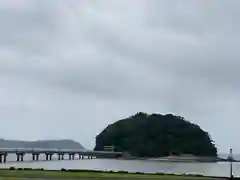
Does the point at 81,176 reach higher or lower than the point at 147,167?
lower

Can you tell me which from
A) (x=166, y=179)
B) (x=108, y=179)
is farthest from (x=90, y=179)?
(x=166, y=179)

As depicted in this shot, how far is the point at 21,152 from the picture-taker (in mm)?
177250

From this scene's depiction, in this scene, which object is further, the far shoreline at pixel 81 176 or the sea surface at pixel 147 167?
the sea surface at pixel 147 167

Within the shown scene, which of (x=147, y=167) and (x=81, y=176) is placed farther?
(x=147, y=167)

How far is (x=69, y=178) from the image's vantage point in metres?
51.6

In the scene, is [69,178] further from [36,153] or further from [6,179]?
[36,153]

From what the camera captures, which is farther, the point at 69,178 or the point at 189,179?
the point at 189,179

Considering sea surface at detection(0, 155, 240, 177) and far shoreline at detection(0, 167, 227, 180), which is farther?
sea surface at detection(0, 155, 240, 177)

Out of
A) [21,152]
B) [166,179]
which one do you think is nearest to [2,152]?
[21,152]

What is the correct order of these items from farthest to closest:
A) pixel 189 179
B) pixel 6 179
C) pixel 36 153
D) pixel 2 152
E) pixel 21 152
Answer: pixel 36 153
pixel 21 152
pixel 2 152
pixel 189 179
pixel 6 179

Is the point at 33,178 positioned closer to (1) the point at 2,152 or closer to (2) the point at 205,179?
(2) the point at 205,179

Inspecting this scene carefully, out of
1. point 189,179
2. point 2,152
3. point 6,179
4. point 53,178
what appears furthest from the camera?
point 2,152

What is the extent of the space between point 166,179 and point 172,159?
142m

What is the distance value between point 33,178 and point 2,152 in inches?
4552
